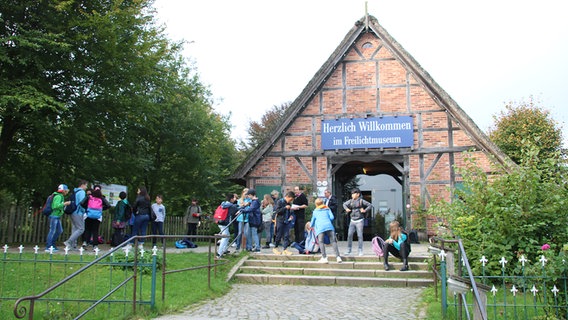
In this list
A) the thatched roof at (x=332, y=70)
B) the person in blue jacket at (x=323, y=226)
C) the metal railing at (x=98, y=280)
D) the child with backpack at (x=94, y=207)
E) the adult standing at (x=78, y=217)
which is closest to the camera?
the metal railing at (x=98, y=280)

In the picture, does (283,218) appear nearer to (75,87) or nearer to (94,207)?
(94,207)

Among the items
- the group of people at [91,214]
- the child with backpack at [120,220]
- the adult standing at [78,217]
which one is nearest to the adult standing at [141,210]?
the group of people at [91,214]

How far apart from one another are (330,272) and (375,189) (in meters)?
9.05

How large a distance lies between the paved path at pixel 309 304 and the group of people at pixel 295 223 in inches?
52.6

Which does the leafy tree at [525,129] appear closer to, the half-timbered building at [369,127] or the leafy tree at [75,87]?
the half-timbered building at [369,127]

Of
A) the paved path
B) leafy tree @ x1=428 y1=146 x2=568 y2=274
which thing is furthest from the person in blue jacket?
leafy tree @ x1=428 y1=146 x2=568 y2=274

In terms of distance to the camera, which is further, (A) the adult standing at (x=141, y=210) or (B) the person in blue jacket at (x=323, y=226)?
(A) the adult standing at (x=141, y=210)

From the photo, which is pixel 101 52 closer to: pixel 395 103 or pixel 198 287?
pixel 198 287

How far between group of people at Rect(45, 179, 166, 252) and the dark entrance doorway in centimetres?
747

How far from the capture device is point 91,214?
11016mm

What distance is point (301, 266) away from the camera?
10172 millimetres

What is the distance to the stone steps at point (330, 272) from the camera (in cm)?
910

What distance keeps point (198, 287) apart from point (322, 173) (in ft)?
27.7

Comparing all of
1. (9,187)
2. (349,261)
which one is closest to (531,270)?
(349,261)
